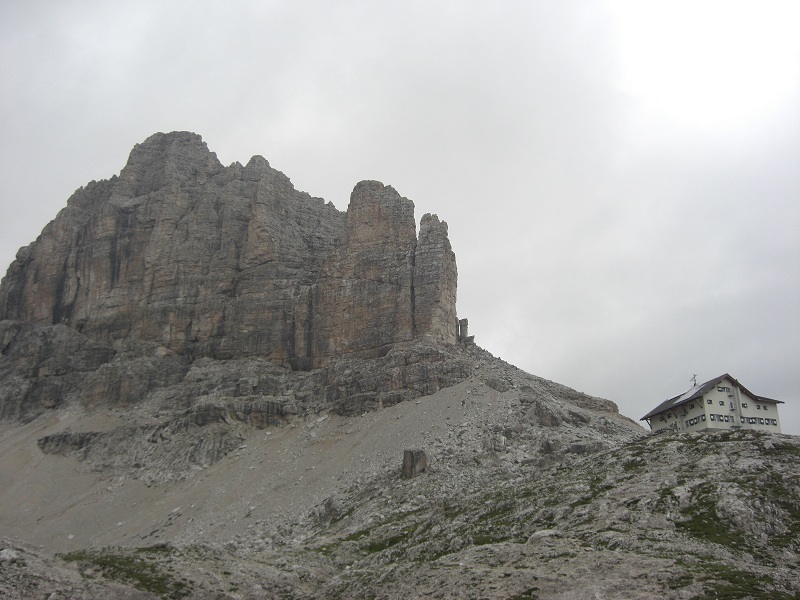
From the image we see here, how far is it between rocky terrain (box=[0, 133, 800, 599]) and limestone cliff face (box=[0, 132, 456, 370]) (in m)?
0.50

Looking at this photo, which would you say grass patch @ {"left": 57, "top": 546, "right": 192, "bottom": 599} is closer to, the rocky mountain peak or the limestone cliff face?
the limestone cliff face

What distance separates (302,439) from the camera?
11425cm

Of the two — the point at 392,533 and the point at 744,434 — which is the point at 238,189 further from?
the point at 744,434

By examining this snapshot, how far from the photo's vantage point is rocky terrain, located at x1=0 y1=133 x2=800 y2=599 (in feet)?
155

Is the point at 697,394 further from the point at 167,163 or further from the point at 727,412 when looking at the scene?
the point at 167,163

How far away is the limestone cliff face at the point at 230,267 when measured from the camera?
443 feet

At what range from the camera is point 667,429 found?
270 ft

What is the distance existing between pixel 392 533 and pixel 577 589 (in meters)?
29.5

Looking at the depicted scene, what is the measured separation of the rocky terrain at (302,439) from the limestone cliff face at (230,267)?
0.50 metres

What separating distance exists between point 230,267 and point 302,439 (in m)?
53.8

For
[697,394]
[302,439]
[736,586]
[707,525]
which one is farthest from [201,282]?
[736,586]

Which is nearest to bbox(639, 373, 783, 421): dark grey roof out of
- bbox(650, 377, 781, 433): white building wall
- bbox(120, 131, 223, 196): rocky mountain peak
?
bbox(650, 377, 781, 433): white building wall

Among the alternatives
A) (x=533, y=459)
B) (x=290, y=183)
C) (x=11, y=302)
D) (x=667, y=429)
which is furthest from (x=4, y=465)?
(x=667, y=429)

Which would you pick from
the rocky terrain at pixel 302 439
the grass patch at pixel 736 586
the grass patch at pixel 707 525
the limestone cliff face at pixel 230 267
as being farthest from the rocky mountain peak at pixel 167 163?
the grass patch at pixel 736 586
